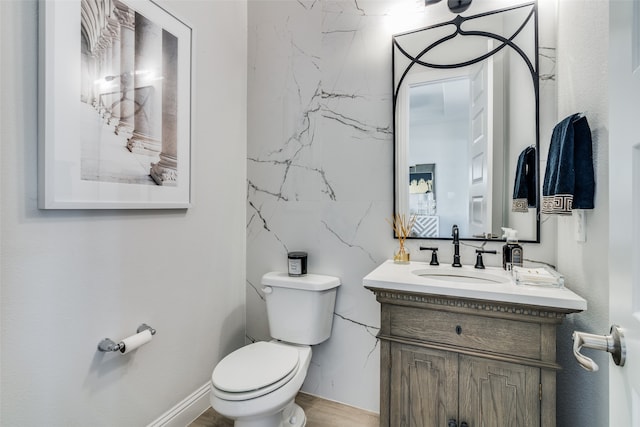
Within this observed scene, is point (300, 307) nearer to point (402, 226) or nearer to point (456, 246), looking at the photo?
point (402, 226)

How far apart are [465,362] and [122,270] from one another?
145cm

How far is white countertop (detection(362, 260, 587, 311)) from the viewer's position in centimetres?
105

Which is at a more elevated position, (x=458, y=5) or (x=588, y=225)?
(x=458, y=5)

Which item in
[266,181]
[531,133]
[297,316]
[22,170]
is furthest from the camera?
[266,181]

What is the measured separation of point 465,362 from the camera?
1211 mm

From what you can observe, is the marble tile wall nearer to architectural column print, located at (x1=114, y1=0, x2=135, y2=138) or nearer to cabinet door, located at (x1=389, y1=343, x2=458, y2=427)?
cabinet door, located at (x1=389, y1=343, x2=458, y2=427)

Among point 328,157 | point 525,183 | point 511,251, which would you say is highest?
point 328,157

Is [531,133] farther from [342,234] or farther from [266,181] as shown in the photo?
[266,181]

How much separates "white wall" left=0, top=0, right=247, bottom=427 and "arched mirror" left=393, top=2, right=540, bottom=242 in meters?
1.05

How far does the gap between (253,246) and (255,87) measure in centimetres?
107

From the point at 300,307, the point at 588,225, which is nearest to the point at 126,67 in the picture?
the point at 300,307

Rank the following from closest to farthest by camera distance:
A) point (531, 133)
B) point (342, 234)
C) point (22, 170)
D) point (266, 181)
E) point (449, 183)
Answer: point (22, 170)
point (531, 133)
point (449, 183)
point (342, 234)
point (266, 181)

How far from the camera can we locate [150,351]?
1510 mm

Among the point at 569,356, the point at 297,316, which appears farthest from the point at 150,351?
the point at 569,356
